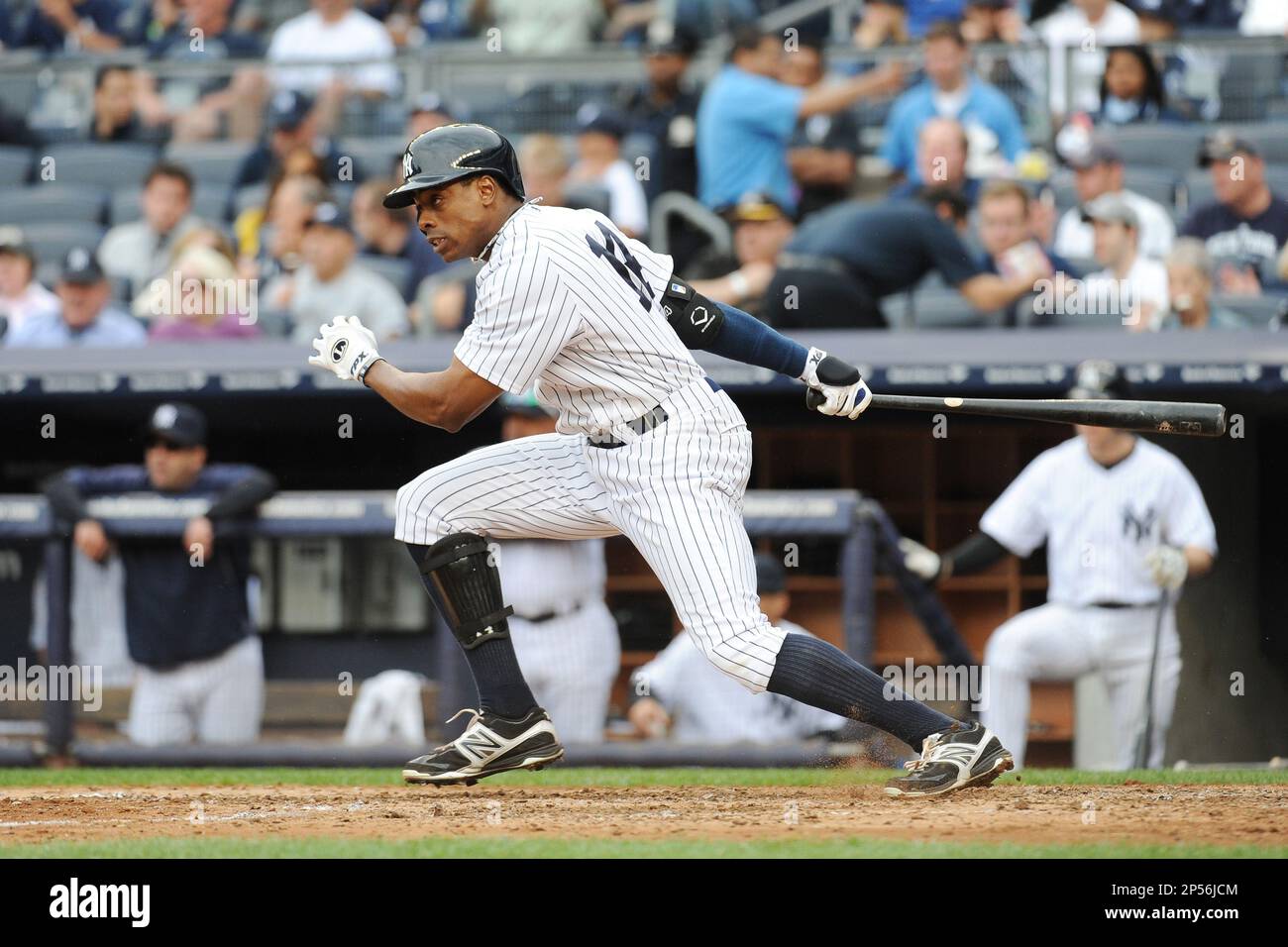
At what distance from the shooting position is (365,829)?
3.97 meters

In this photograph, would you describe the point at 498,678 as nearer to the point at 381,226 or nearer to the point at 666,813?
the point at 666,813

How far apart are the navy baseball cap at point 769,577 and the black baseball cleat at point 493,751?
2.04 metres

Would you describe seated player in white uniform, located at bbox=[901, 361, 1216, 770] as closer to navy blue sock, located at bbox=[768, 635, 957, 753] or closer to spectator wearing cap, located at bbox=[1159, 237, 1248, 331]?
spectator wearing cap, located at bbox=[1159, 237, 1248, 331]

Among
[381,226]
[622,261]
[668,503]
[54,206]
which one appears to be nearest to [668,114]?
[381,226]

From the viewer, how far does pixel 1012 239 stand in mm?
7289

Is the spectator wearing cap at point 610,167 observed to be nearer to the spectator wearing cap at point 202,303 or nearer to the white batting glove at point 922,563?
the spectator wearing cap at point 202,303

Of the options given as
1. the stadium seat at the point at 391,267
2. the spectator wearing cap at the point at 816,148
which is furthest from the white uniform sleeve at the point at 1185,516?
the stadium seat at the point at 391,267

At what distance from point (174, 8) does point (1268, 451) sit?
20.9ft

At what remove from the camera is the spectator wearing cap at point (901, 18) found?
898 cm

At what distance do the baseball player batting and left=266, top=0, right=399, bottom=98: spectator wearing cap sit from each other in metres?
5.03

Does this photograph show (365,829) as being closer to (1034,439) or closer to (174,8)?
(1034,439)

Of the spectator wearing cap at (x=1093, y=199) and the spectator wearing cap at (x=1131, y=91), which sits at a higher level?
the spectator wearing cap at (x=1131, y=91)

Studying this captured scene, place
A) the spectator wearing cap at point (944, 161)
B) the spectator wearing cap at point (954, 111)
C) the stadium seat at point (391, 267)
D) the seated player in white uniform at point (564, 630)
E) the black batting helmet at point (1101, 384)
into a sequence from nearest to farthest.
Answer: the black batting helmet at point (1101, 384) → the seated player in white uniform at point (564, 630) → the spectator wearing cap at point (944, 161) → the stadium seat at point (391, 267) → the spectator wearing cap at point (954, 111)

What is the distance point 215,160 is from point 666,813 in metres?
5.58
